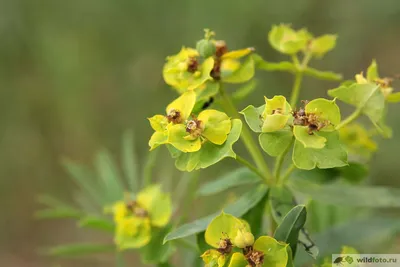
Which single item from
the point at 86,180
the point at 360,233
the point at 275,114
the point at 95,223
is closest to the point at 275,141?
the point at 275,114

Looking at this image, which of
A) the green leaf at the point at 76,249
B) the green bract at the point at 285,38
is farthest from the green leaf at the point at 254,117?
the green leaf at the point at 76,249

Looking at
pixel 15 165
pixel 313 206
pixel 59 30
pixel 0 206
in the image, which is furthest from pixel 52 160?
pixel 313 206

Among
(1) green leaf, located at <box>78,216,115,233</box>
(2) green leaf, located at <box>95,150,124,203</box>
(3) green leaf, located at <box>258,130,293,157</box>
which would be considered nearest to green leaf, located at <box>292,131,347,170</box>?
(3) green leaf, located at <box>258,130,293,157</box>

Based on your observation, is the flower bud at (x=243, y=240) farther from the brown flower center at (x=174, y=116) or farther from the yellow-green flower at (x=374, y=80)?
the yellow-green flower at (x=374, y=80)

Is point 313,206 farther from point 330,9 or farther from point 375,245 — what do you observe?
point 330,9

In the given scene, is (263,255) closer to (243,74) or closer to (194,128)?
(194,128)

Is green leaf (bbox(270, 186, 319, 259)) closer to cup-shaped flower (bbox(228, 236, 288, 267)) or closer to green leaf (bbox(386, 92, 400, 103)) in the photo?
cup-shaped flower (bbox(228, 236, 288, 267))

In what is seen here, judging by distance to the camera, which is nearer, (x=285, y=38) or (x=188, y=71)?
(x=188, y=71)
